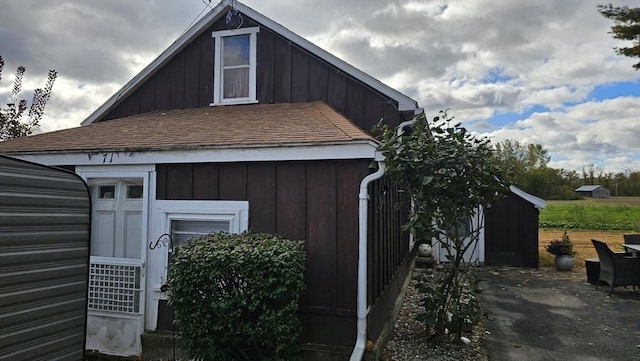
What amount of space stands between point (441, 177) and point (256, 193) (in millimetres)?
2266

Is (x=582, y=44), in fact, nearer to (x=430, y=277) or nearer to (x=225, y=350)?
(x=430, y=277)

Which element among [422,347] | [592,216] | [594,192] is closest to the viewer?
[422,347]

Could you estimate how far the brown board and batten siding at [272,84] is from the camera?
728 centimetres

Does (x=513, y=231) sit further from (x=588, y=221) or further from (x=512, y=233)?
(x=588, y=221)

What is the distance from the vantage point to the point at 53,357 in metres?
3.13

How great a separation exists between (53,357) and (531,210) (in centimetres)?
1186

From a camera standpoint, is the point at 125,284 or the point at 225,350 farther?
the point at 125,284

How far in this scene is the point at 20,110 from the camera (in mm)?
11555

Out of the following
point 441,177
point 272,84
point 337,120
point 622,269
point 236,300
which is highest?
point 272,84

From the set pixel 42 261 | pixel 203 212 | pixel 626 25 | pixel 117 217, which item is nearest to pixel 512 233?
pixel 626 25

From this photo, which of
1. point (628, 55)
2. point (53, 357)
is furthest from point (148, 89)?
point (628, 55)

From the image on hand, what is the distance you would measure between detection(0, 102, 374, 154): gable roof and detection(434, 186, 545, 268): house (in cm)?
747

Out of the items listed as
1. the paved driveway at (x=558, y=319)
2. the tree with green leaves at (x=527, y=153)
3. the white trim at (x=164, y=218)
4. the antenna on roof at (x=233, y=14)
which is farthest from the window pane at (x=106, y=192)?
the tree with green leaves at (x=527, y=153)

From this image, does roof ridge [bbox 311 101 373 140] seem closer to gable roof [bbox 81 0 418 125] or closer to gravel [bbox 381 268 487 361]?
gable roof [bbox 81 0 418 125]
